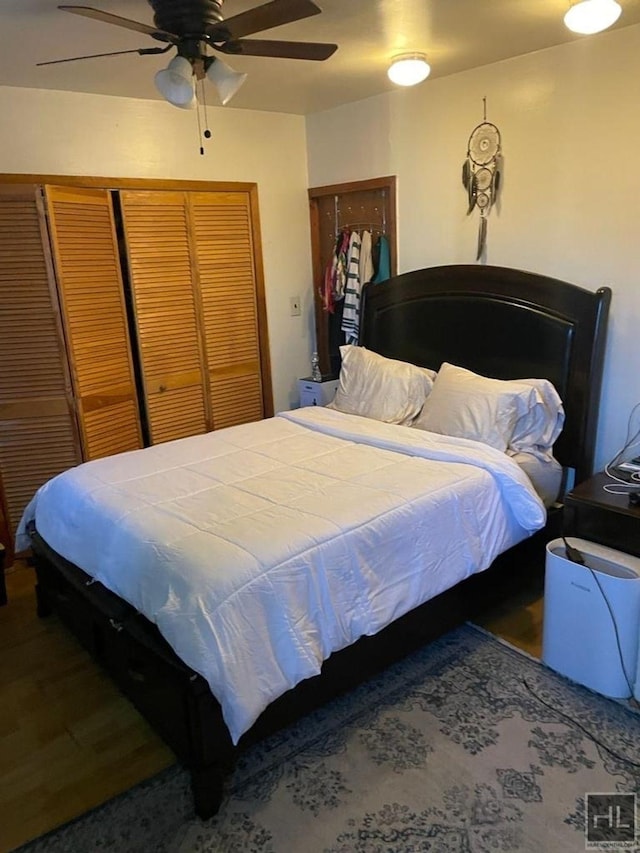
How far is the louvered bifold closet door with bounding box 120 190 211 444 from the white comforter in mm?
862

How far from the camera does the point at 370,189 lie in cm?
399

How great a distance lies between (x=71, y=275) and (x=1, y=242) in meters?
0.36

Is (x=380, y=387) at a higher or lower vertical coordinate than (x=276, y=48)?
lower

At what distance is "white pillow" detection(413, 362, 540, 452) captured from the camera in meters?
2.95

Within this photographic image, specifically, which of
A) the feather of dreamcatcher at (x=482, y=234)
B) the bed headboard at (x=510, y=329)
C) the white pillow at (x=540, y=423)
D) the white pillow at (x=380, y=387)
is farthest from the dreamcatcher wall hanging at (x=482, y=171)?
the white pillow at (x=540, y=423)

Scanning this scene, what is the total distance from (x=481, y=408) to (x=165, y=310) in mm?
2029

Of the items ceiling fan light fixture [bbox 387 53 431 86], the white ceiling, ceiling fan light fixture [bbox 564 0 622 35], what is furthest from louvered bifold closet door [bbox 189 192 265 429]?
ceiling fan light fixture [bbox 564 0 622 35]

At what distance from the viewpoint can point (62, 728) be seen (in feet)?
7.41

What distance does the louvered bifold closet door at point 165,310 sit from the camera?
3686mm

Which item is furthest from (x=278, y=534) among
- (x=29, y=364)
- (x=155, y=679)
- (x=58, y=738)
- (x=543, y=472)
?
(x=29, y=364)

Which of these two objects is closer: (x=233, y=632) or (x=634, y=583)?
(x=233, y=632)

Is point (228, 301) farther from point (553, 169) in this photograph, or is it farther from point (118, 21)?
point (118, 21)

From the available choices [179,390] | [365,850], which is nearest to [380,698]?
[365,850]

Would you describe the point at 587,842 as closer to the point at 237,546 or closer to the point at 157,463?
the point at 237,546
